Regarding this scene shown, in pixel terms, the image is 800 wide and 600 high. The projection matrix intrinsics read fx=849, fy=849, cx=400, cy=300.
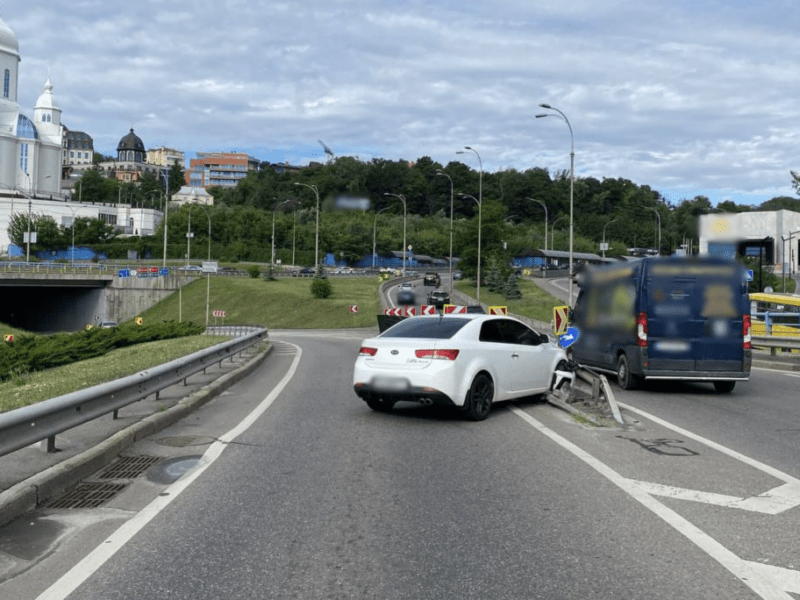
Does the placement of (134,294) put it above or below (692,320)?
below

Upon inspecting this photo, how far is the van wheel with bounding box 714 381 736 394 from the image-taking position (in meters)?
16.2

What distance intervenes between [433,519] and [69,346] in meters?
22.0

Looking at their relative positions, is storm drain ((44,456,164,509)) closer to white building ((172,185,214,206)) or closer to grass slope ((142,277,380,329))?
grass slope ((142,277,380,329))

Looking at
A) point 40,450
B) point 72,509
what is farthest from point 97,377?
point 72,509

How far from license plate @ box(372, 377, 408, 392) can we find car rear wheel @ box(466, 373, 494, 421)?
90cm

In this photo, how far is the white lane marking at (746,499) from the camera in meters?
7.00

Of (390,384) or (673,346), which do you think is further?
(673,346)

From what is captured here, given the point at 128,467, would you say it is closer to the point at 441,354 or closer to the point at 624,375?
the point at 441,354

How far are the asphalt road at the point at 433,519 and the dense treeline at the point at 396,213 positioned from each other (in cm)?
6915

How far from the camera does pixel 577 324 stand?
19016mm

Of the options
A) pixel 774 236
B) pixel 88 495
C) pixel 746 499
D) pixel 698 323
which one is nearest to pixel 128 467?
pixel 88 495

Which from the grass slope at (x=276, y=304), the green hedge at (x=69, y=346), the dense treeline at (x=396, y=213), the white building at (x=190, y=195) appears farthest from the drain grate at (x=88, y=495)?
the white building at (x=190, y=195)

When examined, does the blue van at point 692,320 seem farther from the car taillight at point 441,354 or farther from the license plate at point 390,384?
the license plate at point 390,384

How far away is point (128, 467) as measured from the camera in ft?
27.6
